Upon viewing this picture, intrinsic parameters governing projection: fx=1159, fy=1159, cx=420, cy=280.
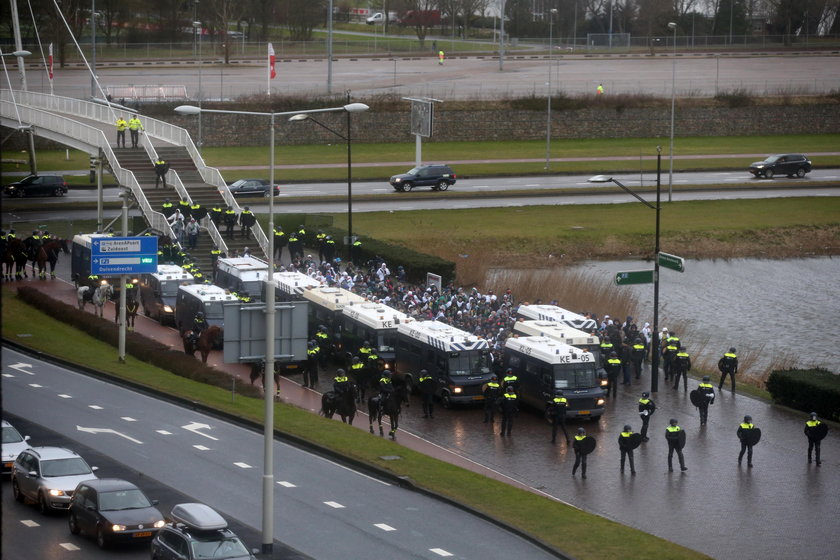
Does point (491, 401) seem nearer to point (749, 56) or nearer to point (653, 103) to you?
point (653, 103)

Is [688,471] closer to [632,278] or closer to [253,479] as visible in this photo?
[632,278]

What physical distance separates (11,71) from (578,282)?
6766 centimetres

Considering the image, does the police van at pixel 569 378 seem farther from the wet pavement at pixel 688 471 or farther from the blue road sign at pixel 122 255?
the blue road sign at pixel 122 255

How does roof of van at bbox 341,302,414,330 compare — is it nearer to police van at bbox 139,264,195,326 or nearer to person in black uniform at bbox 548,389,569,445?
person in black uniform at bbox 548,389,569,445

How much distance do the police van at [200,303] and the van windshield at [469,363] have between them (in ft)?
27.8

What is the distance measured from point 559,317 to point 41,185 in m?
39.1

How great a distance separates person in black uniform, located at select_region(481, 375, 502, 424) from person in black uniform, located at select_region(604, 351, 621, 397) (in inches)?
167

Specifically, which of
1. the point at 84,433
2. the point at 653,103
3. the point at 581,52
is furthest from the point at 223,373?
the point at 581,52

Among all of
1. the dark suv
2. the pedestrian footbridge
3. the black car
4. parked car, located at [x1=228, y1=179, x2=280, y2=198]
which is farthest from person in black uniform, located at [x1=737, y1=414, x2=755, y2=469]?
the black car

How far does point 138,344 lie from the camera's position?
38312mm

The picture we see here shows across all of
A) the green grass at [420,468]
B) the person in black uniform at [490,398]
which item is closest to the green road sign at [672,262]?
the person in black uniform at [490,398]

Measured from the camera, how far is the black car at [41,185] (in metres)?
65.8

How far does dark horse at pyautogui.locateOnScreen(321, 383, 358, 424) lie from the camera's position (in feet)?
102

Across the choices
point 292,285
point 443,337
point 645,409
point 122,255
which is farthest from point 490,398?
point 122,255
